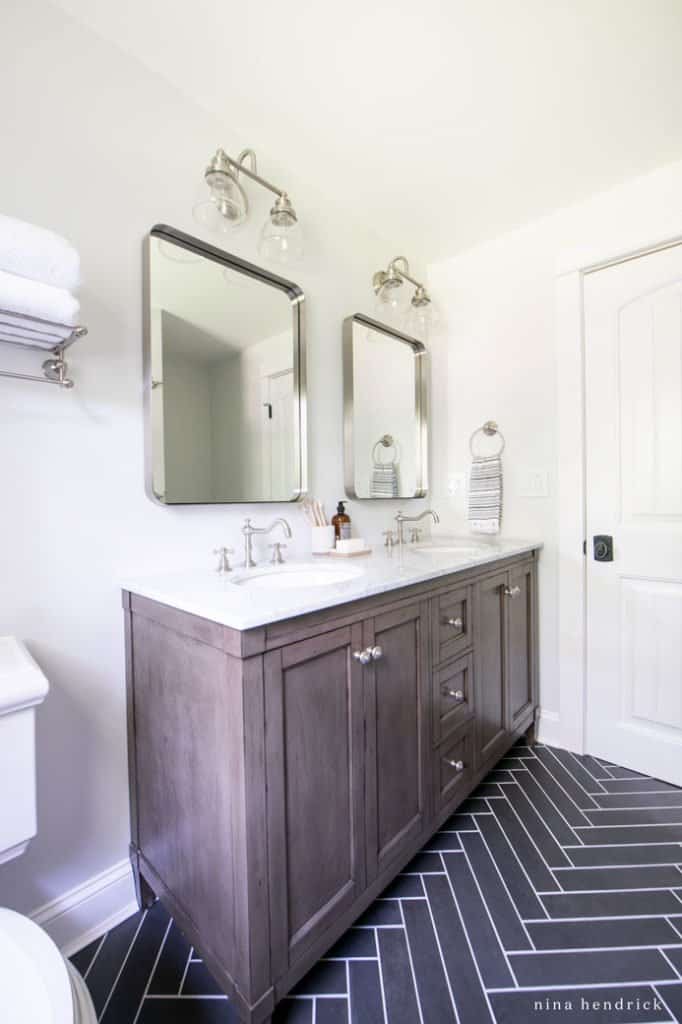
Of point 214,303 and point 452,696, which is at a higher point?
point 214,303

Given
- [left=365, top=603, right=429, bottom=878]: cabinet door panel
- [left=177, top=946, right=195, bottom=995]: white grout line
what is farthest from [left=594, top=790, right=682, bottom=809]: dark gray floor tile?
[left=177, top=946, right=195, bottom=995]: white grout line

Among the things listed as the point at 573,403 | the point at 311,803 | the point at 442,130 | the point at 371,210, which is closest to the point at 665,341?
the point at 573,403

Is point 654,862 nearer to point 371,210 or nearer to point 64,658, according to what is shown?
point 64,658

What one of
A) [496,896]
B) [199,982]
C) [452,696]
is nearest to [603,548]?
[452,696]

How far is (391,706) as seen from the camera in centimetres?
119

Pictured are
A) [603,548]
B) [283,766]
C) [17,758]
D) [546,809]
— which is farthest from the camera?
[603,548]

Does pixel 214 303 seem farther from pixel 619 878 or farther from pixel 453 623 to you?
pixel 619 878

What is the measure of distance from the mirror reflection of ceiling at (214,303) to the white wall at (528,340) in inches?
41.9

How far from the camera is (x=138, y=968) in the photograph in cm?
107

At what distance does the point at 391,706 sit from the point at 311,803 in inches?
12.5

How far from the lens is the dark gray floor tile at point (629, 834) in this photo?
1466 millimetres

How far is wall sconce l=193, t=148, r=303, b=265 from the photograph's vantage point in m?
1.32

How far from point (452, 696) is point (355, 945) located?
675 millimetres

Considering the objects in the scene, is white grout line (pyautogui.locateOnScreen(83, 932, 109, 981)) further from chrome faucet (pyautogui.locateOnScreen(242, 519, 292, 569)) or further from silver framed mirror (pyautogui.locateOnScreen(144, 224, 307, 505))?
silver framed mirror (pyautogui.locateOnScreen(144, 224, 307, 505))
